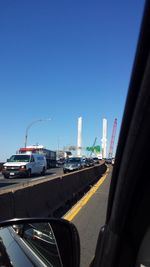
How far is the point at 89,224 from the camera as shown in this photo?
1236 cm

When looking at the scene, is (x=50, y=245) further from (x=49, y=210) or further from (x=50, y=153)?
(x=50, y=153)

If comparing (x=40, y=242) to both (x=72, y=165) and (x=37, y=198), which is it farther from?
(x=72, y=165)

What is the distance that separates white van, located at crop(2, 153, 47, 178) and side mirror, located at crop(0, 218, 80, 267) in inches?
1492

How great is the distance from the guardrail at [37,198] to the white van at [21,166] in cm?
2136

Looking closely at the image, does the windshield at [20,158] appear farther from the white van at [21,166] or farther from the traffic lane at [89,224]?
the traffic lane at [89,224]

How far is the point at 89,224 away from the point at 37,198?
147cm

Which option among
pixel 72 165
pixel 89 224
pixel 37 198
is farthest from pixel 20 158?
pixel 89 224

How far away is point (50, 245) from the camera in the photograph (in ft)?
9.51

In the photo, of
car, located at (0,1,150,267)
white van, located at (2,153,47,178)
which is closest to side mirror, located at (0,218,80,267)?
car, located at (0,1,150,267)

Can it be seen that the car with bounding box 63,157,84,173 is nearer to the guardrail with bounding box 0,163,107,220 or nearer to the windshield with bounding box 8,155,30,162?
the windshield with bounding box 8,155,30,162

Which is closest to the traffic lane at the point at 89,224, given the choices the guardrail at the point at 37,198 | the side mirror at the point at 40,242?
the guardrail at the point at 37,198

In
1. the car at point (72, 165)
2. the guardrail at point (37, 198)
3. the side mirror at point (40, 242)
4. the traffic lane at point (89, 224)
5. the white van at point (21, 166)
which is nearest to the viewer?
the side mirror at point (40, 242)

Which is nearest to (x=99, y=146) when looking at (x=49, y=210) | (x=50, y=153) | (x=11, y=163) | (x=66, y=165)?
(x=50, y=153)

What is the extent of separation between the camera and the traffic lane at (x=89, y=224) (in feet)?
28.9
